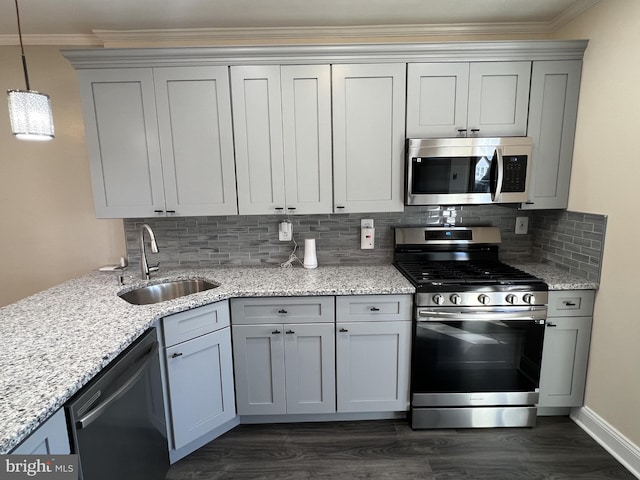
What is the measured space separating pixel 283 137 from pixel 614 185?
1.99 m

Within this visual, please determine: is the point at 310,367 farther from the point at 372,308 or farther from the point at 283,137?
the point at 283,137

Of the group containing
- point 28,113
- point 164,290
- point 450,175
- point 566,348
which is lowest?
point 566,348

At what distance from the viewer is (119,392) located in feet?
4.32

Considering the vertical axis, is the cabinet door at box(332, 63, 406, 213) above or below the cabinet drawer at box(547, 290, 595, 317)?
above

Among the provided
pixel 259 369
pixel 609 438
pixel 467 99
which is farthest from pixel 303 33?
pixel 609 438

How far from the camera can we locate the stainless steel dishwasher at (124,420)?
1.15 metres

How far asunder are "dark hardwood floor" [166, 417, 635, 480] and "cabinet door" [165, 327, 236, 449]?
0.65 feet

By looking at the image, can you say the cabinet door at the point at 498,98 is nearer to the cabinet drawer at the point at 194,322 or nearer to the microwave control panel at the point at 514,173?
the microwave control panel at the point at 514,173

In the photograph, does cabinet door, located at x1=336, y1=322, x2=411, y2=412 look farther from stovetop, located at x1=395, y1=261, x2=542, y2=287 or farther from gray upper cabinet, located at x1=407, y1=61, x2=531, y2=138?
gray upper cabinet, located at x1=407, y1=61, x2=531, y2=138

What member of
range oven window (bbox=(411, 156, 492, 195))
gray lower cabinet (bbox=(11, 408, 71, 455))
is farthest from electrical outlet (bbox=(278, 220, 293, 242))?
gray lower cabinet (bbox=(11, 408, 71, 455))

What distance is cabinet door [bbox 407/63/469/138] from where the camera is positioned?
2111mm

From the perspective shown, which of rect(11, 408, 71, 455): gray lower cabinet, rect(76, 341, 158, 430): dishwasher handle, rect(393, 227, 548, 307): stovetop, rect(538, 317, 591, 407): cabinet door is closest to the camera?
rect(11, 408, 71, 455): gray lower cabinet

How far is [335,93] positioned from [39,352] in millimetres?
2008

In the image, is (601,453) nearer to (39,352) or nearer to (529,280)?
(529,280)
